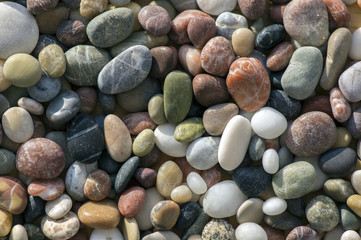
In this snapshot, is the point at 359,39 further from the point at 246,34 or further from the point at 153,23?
the point at 153,23

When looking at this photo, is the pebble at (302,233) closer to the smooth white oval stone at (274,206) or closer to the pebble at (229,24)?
the smooth white oval stone at (274,206)

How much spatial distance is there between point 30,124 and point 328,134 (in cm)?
78

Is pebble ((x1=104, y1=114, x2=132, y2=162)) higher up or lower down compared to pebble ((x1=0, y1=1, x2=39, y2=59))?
lower down

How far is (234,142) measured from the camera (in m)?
1.22

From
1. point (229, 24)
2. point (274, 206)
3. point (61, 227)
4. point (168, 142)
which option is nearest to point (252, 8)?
point (229, 24)

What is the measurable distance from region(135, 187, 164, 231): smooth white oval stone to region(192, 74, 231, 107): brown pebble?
280 mm

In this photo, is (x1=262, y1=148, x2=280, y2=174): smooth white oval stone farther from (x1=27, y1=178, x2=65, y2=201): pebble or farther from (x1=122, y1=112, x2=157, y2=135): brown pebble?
(x1=27, y1=178, x2=65, y2=201): pebble

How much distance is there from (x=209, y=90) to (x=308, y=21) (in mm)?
318

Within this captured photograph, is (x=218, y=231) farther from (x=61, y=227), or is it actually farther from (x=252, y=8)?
(x=252, y=8)

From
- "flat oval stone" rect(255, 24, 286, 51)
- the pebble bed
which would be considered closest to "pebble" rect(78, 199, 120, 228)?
the pebble bed

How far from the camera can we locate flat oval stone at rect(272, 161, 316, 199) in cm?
120

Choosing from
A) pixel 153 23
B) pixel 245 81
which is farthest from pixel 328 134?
pixel 153 23

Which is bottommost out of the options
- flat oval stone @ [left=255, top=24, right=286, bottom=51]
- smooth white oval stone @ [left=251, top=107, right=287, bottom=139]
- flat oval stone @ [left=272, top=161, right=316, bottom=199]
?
flat oval stone @ [left=272, top=161, right=316, bottom=199]

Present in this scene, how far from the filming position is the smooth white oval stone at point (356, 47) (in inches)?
49.2
